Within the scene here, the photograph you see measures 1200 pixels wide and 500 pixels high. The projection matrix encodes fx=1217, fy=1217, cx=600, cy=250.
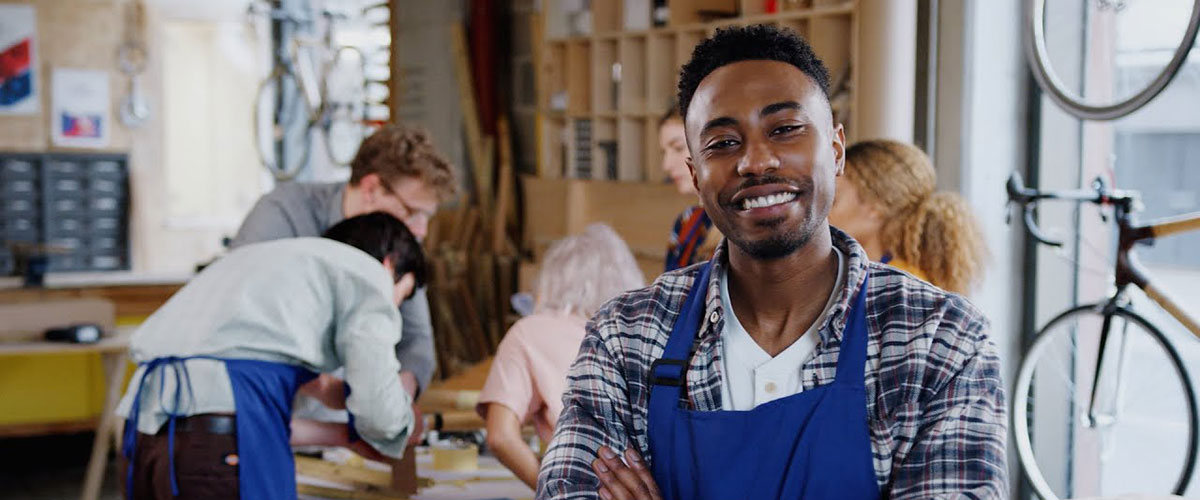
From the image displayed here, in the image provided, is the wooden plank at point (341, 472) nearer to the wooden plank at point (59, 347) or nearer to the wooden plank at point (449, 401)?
the wooden plank at point (449, 401)

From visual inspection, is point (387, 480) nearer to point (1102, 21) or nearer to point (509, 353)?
point (509, 353)

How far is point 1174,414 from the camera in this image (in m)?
3.89

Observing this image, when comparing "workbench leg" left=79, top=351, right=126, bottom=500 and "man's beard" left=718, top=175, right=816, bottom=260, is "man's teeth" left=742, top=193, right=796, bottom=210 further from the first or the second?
"workbench leg" left=79, top=351, right=126, bottom=500

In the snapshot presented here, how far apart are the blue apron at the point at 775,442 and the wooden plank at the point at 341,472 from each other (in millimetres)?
1683

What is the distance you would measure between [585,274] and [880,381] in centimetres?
161

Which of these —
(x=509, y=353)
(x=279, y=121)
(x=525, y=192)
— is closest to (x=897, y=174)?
(x=509, y=353)

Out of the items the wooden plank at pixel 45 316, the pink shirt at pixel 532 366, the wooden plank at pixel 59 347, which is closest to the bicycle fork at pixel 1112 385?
the pink shirt at pixel 532 366

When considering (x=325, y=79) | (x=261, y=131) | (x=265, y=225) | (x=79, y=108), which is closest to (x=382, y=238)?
(x=265, y=225)

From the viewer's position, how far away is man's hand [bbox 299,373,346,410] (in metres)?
2.91

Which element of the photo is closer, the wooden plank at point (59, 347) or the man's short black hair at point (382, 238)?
the man's short black hair at point (382, 238)

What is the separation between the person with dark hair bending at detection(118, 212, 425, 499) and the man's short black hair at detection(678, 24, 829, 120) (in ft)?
4.42

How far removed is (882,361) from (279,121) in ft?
29.5

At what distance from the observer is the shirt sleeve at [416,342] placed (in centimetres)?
334

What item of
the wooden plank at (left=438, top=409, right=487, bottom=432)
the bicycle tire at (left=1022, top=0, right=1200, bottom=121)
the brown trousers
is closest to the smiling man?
the brown trousers
